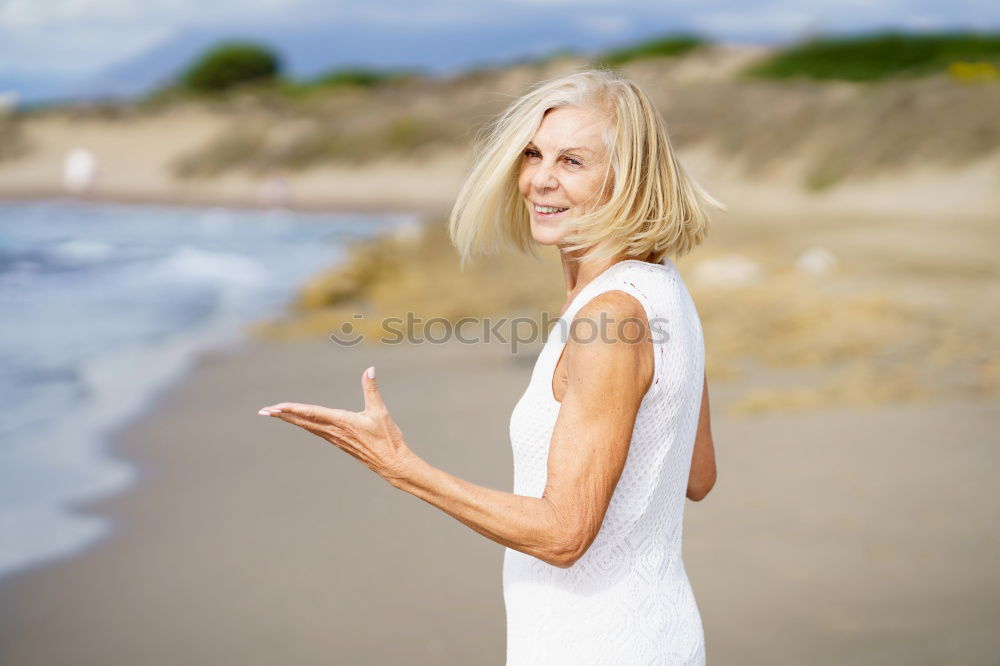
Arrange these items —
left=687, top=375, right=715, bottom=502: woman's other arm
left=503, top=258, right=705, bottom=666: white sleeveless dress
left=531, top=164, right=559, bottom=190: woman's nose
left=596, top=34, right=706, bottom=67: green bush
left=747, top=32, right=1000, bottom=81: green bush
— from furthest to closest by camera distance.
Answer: left=596, top=34, right=706, bottom=67: green bush < left=747, top=32, right=1000, bottom=81: green bush < left=687, top=375, right=715, bottom=502: woman's other arm < left=531, top=164, right=559, bottom=190: woman's nose < left=503, top=258, right=705, bottom=666: white sleeveless dress

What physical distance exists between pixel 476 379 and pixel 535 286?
489 cm

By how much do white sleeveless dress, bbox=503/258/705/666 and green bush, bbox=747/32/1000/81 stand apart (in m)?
38.5

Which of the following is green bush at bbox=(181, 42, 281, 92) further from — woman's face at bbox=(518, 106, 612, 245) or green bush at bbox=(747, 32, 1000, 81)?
woman's face at bbox=(518, 106, 612, 245)

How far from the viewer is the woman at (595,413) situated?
65.1 inches

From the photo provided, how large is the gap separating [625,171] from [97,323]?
13.3 m

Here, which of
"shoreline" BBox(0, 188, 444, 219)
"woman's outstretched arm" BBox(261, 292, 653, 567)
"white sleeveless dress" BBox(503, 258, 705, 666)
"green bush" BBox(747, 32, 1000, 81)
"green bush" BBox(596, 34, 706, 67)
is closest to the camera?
"woman's outstretched arm" BBox(261, 292, 653, 567)

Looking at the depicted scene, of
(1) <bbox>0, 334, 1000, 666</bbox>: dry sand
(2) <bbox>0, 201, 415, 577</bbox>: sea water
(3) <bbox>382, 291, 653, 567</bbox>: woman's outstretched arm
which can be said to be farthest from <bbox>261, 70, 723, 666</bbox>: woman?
(2) <bbox>0, 201, 415, 577</bbox>: sea water

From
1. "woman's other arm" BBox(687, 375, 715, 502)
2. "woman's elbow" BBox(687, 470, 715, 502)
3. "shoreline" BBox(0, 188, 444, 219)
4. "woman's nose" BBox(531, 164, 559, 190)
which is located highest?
"woman's nose" BBox(531, 164, 559, 190)

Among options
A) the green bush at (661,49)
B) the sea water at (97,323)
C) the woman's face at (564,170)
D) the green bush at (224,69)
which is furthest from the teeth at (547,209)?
the green bush at (224,69)

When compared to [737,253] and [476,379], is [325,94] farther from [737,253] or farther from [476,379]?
[476,379]

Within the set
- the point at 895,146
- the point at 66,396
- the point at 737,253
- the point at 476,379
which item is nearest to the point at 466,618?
the point at 476,379

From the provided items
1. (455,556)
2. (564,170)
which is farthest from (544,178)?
(455,556)

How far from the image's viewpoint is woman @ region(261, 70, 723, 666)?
165cm

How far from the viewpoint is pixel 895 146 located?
20969mm
